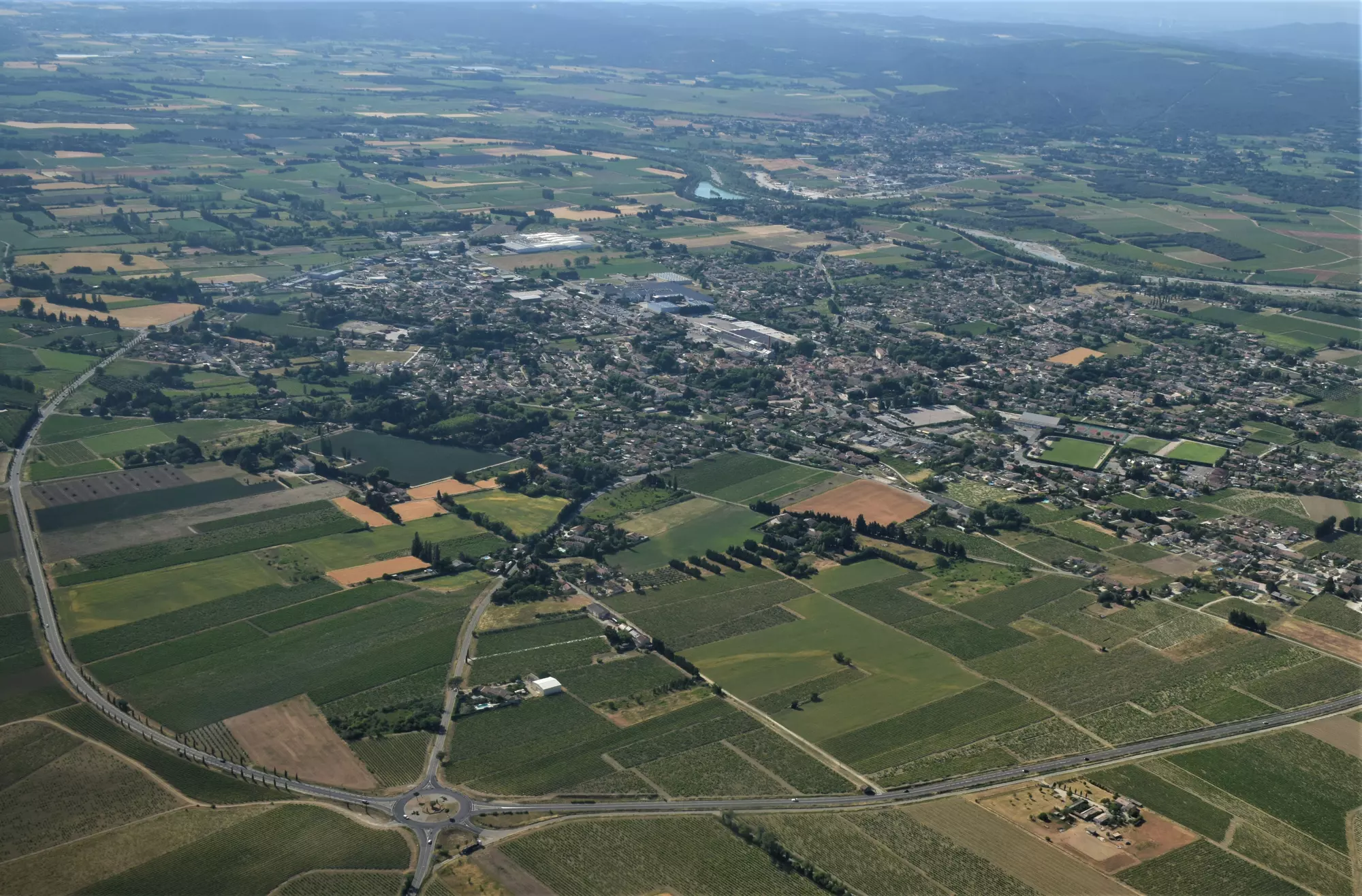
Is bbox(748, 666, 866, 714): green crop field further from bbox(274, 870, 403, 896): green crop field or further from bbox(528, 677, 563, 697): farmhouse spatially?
bbox(274, 870, 403, 896): green crop field

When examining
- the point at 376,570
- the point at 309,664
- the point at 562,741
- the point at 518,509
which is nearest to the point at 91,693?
the point at 309,664

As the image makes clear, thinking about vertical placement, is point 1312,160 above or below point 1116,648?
above

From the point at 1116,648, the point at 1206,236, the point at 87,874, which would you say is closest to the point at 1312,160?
the point at 1206,236

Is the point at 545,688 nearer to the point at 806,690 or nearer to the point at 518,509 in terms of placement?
the point at 806,690

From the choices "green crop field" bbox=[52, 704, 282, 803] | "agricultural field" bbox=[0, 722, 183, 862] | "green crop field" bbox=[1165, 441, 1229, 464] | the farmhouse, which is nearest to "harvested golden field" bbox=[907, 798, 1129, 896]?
the farmhouse

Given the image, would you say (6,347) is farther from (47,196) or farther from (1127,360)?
(1127,360)

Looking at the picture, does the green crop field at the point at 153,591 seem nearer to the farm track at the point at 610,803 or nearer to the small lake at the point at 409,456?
the farm track at the point at 610,803
